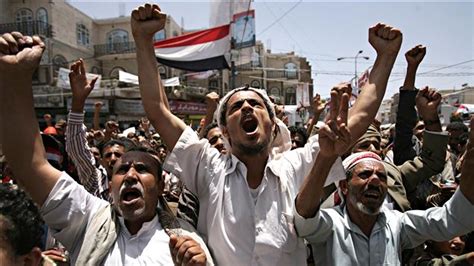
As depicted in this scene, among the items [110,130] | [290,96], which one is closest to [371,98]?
[110,130]

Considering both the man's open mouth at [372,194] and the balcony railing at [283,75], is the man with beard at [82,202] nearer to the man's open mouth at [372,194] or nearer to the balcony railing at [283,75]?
the man's open mouth at [372,194]

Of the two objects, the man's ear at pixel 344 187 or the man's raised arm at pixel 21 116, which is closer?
the man's raised arm at pixel 21 116

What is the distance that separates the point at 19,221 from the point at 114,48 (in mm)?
34418

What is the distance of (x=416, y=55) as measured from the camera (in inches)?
99.4

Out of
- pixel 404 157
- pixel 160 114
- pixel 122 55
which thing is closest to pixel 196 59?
pixel 404 157

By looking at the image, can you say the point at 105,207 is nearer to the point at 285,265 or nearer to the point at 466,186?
the point at 285,265

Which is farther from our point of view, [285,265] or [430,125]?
[430,125]

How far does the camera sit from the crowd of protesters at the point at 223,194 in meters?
1.69

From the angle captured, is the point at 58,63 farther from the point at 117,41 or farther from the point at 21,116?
the point at 21,116

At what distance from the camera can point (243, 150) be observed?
1.98 m

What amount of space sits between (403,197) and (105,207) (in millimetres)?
1933

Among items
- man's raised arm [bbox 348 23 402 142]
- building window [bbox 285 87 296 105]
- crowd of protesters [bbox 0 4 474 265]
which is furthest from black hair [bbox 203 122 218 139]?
building window [bbox 285 87 296 105]

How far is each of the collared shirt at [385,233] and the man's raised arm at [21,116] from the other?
1316 millimetres

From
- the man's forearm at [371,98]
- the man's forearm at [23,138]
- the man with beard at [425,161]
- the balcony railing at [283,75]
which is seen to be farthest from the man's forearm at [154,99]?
the balcony railing at [283,75]
